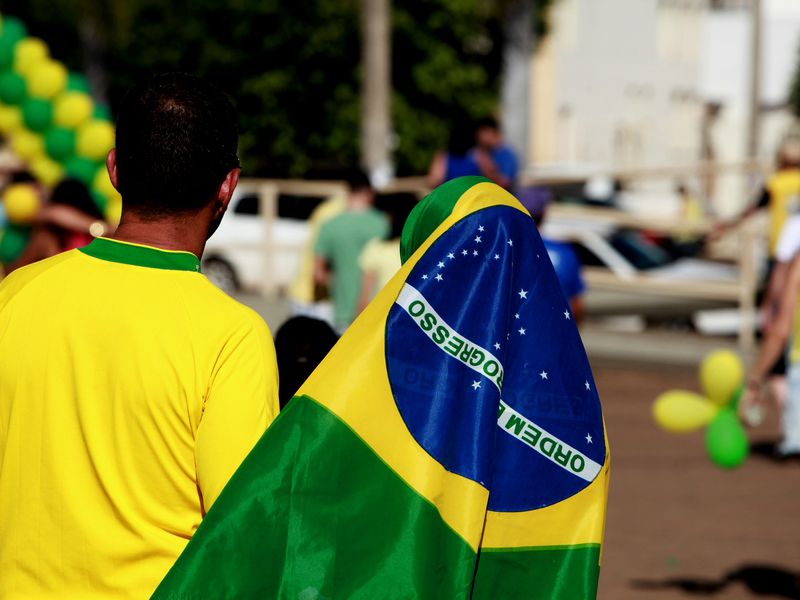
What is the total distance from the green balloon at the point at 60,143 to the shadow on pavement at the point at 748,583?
5350 millimetres

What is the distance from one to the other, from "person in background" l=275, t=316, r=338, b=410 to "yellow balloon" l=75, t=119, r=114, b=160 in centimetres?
674

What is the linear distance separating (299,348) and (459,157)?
7.32 metres

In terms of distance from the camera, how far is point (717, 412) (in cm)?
644

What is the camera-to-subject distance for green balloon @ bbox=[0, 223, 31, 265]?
7.19 metres

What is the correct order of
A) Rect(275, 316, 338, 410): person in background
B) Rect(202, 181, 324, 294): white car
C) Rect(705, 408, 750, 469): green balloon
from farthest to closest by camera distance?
Rect(202, 181, 324, 294): white car
Rect(705, 408, 750, 469): green balloon
Rect(275, 316, 338, 410): person in background

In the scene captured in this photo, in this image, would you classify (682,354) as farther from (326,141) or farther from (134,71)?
(134,71)

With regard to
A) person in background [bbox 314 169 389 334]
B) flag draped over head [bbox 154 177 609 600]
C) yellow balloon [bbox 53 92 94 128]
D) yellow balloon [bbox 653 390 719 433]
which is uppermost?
yellow balloon [bbox 53 92 94 128]

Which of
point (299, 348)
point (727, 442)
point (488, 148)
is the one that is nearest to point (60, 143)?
point (488, 148)

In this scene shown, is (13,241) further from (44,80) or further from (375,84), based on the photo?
(375,84)

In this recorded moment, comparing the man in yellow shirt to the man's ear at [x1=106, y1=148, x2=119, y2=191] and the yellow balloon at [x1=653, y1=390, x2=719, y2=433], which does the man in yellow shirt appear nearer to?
the man's ear at [x1=106, y1=148, x2=119, y2=191]

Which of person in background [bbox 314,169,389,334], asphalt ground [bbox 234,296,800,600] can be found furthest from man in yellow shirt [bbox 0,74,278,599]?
person in background [bbox 314,169,389,334]

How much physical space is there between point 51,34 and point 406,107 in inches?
302

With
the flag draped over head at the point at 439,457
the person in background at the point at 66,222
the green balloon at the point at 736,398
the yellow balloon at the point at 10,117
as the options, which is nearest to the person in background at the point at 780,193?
the green balloon at the point at 736,398

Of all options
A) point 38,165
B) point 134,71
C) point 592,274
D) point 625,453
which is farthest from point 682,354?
point 134,71
